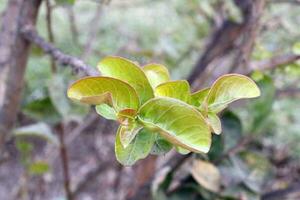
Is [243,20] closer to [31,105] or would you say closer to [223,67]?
[223,67]

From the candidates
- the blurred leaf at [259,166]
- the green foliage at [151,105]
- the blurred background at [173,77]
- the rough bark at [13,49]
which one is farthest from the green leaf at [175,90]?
the blurred leaf at [259,166]

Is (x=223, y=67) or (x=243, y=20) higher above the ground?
(x=243, y=20)

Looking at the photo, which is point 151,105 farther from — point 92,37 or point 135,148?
point 92,37

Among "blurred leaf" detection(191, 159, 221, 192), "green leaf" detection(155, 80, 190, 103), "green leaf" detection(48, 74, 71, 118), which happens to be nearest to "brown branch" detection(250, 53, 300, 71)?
"blurred leaf" detection(191, 159, 221, 192)

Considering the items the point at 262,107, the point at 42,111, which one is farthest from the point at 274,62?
the point at 42,111

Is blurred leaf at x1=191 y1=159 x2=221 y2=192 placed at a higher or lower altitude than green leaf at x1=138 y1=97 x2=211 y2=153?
lower

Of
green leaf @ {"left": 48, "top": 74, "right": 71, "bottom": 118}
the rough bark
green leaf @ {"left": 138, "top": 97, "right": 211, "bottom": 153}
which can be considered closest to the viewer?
green leaf @ {"left": 138, "top": 97, "right": 211, "bottom": 153}

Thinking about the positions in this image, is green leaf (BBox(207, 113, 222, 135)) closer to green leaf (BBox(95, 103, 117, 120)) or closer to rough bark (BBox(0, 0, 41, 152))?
green leaf (BBox(95, 103, 117, 120))

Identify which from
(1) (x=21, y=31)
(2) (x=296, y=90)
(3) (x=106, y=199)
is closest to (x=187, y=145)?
(1) (x=21, y=31)
